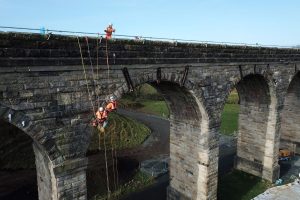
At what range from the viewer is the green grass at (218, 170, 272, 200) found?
20.1 meters

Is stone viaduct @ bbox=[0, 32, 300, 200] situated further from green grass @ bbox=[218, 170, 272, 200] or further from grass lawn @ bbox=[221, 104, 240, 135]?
grass lawn @ bbox=[221, 104, 240, 135]

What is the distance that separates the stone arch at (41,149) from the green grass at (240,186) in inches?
470

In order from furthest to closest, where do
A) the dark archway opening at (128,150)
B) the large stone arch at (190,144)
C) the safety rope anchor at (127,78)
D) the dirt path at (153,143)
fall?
the dirt path at (153,143), the dark archway opening at (128,150), the large stone arch at (190,144), the safety rope anchor at (127,78)

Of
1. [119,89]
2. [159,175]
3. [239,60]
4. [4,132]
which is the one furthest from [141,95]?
[119,89]

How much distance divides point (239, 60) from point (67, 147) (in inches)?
444

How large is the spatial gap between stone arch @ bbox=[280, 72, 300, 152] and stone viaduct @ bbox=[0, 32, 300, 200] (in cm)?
460

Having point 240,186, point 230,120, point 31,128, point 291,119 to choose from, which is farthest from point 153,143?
point 31,128

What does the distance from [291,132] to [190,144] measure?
1562cm

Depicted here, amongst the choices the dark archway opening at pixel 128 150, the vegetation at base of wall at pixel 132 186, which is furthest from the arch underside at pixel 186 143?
the vegetation at base of wall at pixel 132 186

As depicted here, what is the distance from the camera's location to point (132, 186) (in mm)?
21703

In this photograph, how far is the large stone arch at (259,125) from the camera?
20.9 metres

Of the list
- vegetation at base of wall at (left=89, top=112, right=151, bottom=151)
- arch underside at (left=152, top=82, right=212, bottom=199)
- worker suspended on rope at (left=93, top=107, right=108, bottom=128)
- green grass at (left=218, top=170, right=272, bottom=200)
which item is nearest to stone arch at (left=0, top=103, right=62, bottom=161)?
worker suspended on rope at (left=93, top=107, right=108, bottom=128)

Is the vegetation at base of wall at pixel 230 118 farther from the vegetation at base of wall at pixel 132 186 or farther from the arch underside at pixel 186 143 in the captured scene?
the arch underside at pixel 186 143

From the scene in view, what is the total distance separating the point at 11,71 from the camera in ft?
30.9
